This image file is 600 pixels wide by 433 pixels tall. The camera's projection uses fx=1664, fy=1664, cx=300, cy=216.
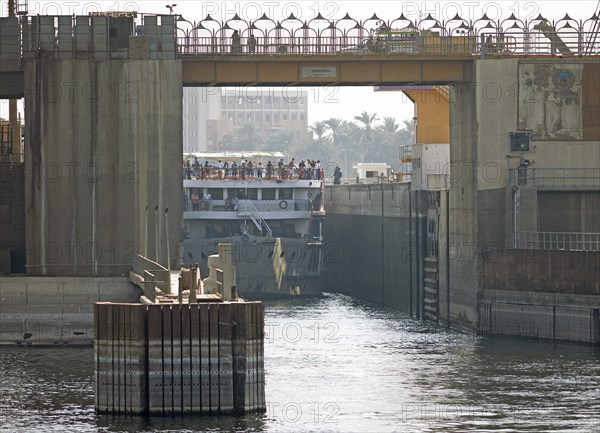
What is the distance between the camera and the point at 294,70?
69875 mm

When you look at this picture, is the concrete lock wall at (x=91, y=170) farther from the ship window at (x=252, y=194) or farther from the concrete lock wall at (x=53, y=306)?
the ship window at (x=252, y=194)

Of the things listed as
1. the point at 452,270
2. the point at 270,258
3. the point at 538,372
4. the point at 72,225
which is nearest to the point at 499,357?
the point at 538,372

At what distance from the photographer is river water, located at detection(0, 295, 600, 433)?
145 ft

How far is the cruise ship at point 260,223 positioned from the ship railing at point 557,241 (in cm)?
2753

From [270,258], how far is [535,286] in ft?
103

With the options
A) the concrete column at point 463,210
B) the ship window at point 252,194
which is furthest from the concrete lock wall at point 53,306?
the ship window at point 252,194

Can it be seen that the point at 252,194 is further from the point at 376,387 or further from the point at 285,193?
the point at 376,387

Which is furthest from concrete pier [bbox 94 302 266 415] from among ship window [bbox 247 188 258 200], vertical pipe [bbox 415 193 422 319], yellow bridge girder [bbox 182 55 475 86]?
ship window [bbox 247 188 258 200]

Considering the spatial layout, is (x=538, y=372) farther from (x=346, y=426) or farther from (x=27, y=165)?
(x=27, y=165)

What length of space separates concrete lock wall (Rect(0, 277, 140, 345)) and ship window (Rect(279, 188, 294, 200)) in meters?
34.8

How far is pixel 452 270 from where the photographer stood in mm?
73188

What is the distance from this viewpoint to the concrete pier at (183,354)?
42.7 m

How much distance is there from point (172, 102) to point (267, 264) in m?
27.7

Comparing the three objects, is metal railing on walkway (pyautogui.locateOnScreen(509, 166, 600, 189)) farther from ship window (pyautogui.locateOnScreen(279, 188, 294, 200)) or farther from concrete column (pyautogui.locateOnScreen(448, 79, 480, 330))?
ship window (pyautogui.locateOnScreen(279, 188, 294, 200))
